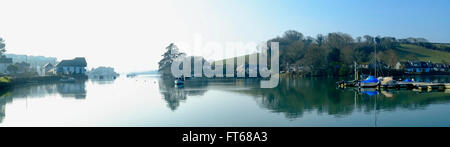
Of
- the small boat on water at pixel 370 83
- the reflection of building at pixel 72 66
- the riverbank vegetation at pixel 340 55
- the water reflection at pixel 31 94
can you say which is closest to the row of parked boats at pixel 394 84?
the small boat on water at pixel 370 83

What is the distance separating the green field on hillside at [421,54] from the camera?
10719 cm

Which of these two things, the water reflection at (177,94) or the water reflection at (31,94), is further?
the water reflection at (31,94)

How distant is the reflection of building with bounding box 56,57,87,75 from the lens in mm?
91438

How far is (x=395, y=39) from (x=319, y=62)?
67.8 meters

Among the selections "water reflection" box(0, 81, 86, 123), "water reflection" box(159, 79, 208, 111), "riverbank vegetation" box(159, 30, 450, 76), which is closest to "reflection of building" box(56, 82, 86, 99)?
"water reflection" box(0, 81, 86, 123)

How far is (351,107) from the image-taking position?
73.7 ft

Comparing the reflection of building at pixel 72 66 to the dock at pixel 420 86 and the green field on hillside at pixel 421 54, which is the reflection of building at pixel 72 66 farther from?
the green field on hillside at pixel 421 54

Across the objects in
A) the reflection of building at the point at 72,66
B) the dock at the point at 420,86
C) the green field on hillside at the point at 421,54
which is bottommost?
the dock at the point at 420,86

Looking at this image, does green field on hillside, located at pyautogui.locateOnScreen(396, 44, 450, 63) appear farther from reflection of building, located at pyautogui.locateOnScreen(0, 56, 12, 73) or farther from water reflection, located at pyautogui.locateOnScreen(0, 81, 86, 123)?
reflection of building, located at pyautogui.locateOnScreen(0, 56, 12, 73)

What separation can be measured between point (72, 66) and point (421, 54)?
389 feet

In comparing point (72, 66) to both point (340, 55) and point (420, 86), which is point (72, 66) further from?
point (420, 86)

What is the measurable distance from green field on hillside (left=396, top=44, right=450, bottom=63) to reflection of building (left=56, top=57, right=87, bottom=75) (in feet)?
350

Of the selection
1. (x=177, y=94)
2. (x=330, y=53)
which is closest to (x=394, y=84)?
(x=177, y=94)

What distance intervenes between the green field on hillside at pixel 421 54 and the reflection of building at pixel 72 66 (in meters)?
107
